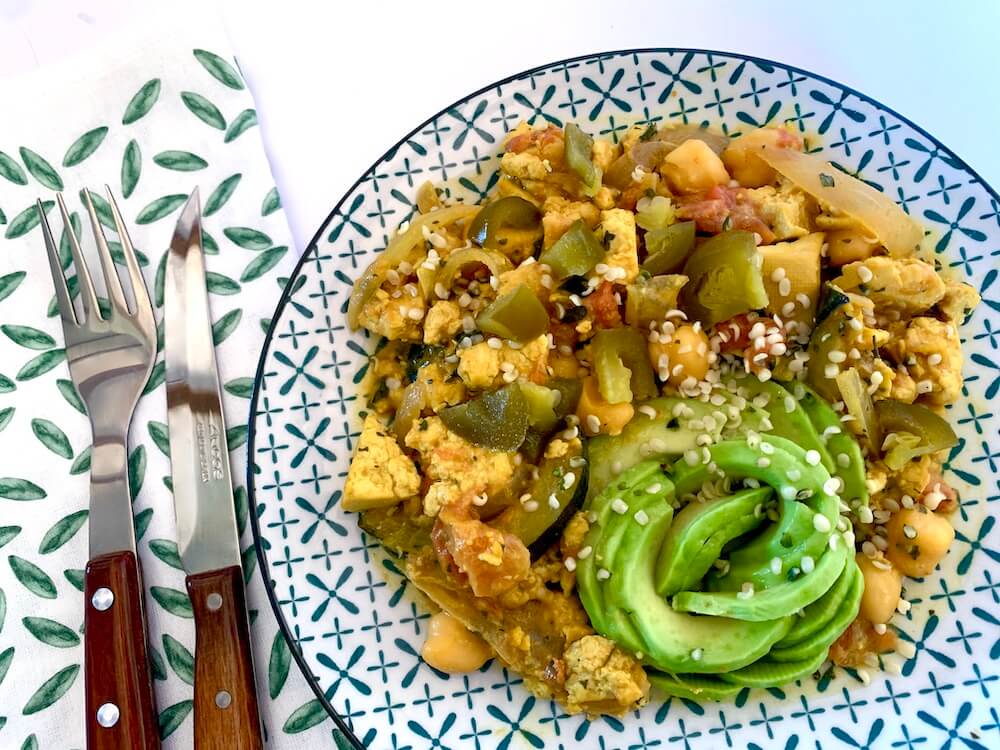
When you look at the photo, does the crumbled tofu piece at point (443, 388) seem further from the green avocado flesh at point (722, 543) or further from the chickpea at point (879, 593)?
the chickpea at point (879, 593)

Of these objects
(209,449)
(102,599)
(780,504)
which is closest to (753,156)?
(780,504)

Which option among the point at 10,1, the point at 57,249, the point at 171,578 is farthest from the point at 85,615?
the point at 10,1

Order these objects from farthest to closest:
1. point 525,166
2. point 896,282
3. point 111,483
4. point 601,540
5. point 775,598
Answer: point 111,483 < point 525,166 < point 896,282 < point 601,540 < point 775,598

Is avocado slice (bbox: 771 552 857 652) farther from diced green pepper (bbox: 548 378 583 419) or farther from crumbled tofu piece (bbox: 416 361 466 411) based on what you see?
crumbled tofu piece (bbox: 416 361 466 411)

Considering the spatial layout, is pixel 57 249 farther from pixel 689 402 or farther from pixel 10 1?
pixel 689 402

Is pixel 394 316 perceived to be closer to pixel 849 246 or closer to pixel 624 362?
pixel 624 362

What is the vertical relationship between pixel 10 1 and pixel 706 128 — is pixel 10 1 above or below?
above

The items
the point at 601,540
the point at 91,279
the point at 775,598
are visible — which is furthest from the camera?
the point at 91,279

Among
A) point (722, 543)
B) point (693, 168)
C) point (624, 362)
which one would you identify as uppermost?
point (693, 168)
